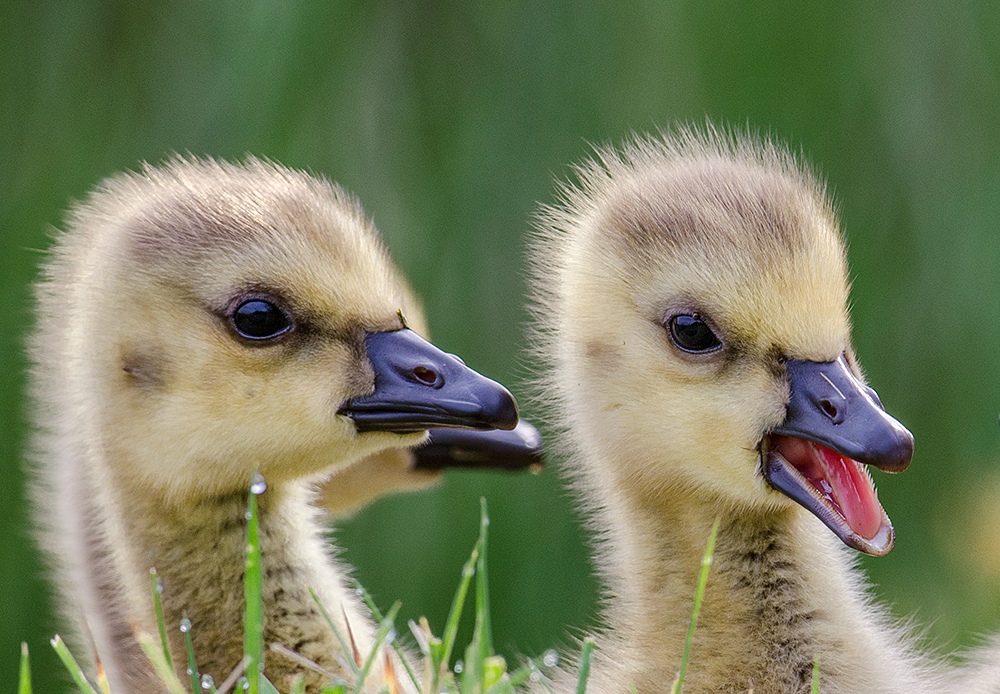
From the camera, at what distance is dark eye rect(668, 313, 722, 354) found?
1.97 metres

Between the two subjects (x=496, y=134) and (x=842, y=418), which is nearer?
(x=842, y=418)

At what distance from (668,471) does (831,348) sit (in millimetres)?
288

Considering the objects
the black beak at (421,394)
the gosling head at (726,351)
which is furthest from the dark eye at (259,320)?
the gosling head at (726,351)

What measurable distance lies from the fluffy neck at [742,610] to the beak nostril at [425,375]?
37 cm

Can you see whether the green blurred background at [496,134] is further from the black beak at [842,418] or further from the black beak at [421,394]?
the black beak at [842,418]

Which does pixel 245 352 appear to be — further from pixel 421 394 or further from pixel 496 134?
pixel 496 134

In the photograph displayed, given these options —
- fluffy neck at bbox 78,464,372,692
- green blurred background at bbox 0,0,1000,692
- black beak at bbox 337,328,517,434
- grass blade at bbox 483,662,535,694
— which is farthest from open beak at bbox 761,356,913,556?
green blurred background at bbox 0,0,1000,692

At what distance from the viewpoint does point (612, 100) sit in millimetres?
3680

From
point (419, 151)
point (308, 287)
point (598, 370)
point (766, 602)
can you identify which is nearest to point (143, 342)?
point (308, 287)

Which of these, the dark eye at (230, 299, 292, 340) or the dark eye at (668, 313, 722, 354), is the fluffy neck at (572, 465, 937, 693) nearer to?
the dark eye at (668, 313, 722, 354)

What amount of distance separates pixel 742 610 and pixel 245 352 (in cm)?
75

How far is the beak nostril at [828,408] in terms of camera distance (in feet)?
5.95

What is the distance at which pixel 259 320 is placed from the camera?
1.94m

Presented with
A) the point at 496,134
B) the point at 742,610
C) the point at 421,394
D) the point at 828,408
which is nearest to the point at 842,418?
the point at 828,408
